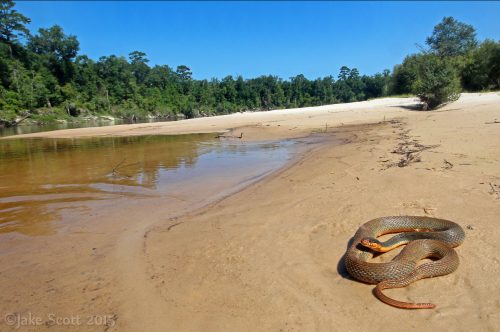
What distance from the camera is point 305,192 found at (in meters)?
5.77

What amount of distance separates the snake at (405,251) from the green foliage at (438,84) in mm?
20804

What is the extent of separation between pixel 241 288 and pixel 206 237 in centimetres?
136

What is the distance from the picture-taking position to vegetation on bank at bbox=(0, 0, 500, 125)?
3328cm

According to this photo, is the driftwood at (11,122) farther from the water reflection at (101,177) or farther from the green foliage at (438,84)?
the green foliage at (438,84)

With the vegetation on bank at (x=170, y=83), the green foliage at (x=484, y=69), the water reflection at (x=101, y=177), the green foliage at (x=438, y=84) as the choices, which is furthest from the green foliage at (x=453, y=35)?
the water reflection at (x=101, y=177)

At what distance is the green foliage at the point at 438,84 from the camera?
20750 millimetres

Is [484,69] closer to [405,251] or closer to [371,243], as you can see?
[405,251]

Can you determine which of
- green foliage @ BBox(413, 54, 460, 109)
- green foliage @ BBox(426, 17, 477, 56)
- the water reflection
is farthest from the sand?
green foliage @ BBox(426, 17, 477, 56)

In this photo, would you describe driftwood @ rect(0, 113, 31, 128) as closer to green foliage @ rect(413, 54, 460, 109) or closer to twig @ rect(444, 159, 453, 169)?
green foliage @ rect(413, 54, 460, 109)

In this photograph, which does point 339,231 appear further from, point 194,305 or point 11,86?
point 11,86

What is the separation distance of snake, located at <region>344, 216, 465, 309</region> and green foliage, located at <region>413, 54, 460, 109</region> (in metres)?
20.8

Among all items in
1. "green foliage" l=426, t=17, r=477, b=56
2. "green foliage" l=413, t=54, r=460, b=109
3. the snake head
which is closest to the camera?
the snake head

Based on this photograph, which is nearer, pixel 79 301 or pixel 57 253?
pixel 79 301

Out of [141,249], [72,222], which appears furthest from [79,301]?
[72,222]
